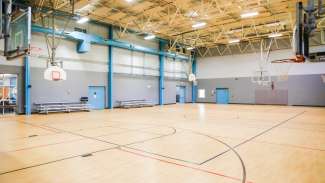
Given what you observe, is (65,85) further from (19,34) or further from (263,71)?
(263,71)

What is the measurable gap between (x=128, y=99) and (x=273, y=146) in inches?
662

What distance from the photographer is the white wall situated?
909 inches

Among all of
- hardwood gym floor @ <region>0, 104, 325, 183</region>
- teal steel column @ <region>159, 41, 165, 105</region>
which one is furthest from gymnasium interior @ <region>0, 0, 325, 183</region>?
teal steel column @ <region>159, 41, 165, 105</region>

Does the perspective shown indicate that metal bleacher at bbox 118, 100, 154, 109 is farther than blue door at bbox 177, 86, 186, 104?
No

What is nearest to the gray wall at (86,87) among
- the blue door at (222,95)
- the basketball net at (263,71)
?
the blue door at (222,95)

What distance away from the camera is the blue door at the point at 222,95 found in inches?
1115

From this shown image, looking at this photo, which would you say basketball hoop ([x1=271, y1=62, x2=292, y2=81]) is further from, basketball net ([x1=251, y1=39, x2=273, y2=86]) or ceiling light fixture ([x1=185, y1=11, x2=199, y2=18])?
ceiling light fixture ([x1=185, y1=11, x2=199, y2=18])

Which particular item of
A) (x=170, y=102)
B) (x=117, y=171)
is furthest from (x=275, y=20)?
(x=117, y=171)

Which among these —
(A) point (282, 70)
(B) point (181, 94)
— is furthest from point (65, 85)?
(A) point (282, 70)

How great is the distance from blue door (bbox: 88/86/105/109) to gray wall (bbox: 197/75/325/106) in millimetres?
14611

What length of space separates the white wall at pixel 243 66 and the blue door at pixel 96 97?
579 inches

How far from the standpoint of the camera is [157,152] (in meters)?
5.85

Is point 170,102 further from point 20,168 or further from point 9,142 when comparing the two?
point 20,168

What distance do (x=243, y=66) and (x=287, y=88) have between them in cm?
523
